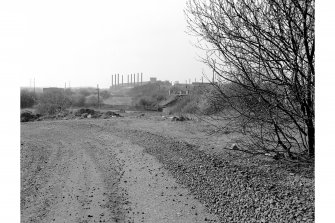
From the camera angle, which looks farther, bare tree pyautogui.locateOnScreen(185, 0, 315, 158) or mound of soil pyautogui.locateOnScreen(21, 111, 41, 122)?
mound of soil pyautogui.locateOnScreen(21, 111, 41, 122)

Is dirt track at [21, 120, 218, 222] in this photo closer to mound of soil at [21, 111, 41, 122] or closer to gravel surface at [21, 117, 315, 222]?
gravel surface at [21, 117, 315, 222]

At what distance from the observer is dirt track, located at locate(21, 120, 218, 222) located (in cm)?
423

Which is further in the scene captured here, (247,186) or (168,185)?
(168,185)

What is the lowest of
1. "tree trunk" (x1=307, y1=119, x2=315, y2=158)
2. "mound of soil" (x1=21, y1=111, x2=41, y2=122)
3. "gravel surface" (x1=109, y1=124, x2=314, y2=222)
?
"mound of soil" (x1=21, y1=111, x2=41, y2=122)

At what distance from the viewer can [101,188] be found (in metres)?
5.34

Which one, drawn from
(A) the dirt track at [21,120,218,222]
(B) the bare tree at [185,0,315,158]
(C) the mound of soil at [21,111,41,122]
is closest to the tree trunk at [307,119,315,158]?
(B) the bare tree at [185,0,315,158]

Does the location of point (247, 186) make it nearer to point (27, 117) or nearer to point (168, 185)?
point (168, 185)

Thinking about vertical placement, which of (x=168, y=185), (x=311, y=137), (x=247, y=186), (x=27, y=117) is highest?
(x=311, y=137)

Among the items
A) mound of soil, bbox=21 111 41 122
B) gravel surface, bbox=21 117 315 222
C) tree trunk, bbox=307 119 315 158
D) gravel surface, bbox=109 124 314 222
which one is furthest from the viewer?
mound of soil, bbox=21 111 41 122

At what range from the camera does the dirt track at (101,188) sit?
167 inches

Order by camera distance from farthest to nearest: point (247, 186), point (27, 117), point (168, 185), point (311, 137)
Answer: point (27, 117)
point (168, 185)
point (311, 137)
point (247, 186)

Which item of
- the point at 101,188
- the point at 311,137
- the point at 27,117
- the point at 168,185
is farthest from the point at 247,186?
the point at 27,117

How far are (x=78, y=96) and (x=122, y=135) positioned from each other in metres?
25.8

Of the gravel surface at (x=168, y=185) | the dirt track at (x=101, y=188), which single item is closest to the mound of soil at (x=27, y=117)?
the dirt track at (x=101, y=188)
